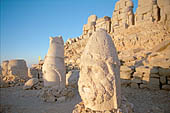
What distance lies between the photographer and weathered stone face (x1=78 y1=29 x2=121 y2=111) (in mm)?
1746

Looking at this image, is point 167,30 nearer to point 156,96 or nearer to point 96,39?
point 156,96

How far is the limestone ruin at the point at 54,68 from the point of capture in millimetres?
4219

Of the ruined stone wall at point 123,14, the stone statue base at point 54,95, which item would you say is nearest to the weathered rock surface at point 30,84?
the stone statue base at point 54,95

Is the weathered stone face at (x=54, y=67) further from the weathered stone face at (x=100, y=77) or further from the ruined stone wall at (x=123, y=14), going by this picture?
A: the ruined stone wall at (x=123, y=14)

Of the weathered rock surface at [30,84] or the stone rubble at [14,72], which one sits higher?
the stone rubble at [14,72]

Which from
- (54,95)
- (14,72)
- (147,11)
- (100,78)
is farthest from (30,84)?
(147,11)

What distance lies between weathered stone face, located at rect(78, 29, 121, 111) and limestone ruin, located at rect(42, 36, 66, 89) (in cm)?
257

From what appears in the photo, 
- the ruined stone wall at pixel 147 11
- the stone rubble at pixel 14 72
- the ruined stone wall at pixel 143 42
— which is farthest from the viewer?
the ruined stone wall at pixel 147 11

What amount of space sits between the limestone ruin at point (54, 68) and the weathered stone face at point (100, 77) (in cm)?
257

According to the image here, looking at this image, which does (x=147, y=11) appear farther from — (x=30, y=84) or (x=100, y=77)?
(x=30, y=84)

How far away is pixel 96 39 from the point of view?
6.34 feet

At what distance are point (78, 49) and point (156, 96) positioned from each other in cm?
1431

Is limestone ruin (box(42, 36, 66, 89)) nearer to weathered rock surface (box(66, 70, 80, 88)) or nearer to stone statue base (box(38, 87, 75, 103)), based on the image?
stone statue base (box(38, 87, 75, 103))

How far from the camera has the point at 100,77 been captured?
176 centimetres
